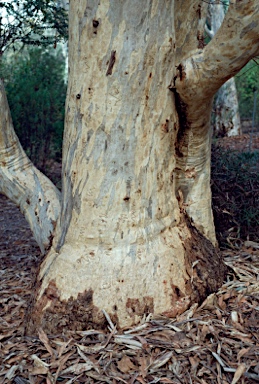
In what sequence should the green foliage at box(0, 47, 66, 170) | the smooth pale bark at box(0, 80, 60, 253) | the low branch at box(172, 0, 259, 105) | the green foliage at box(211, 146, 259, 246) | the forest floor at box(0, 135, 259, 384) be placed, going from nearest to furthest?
the forest floor at box(0, 135, 259, 384) → the low branch at box(172, 0, 259, 105) → the smooth pale bark at box(0, 80, 60, 253) → the green foliage at box(211, 146, 259, 246) → the green foliage at box(0, 47, 66, 170)

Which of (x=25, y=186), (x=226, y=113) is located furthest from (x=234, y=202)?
(x=226, y=113)

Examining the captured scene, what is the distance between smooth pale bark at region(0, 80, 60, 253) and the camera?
3295 mm

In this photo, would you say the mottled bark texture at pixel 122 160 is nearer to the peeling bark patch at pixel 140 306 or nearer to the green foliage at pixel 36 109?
the peeling bark patch at pixel 140 306

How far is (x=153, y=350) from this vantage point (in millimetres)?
2473

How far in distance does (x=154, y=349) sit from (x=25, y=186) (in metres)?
1.63

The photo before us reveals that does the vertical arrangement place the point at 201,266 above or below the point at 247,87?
below

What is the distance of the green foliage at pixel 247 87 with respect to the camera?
12.6 metres

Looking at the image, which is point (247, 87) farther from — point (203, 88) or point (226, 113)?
point (203, 88)

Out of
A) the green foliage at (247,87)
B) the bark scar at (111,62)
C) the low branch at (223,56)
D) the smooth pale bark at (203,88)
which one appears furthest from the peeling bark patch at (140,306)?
the green foliage at (247,87)

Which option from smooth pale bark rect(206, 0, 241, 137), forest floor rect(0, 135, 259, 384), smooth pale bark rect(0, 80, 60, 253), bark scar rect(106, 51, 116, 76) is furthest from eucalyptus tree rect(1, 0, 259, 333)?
smooth pale bark rect(206, 0, 241, 137)

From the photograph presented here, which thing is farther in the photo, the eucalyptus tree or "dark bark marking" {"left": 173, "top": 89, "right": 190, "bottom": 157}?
"dark bark marking" {"left": 173, "top": 89, "right": 190, "bottom": 157}

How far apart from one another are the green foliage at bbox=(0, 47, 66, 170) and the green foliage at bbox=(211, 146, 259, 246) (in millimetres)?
5254

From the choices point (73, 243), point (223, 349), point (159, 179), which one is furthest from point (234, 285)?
point (73, 243)

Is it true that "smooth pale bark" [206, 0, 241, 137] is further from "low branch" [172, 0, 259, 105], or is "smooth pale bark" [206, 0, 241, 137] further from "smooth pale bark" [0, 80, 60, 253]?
"low branch" [172, 0, 259, 105]
